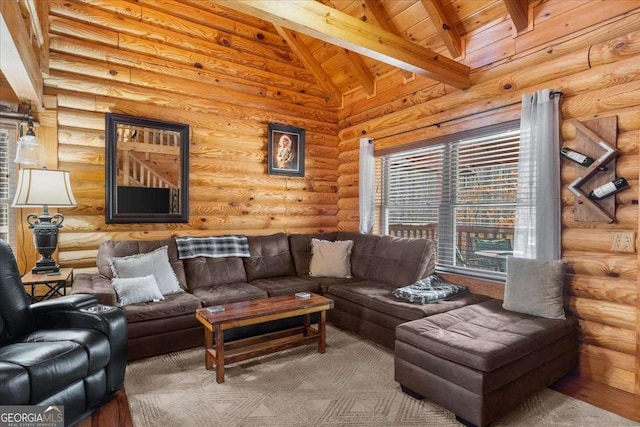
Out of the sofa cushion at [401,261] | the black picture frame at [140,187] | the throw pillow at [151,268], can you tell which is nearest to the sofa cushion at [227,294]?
the throw pillow at [151,268]

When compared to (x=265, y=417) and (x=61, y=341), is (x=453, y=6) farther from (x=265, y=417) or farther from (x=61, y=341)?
(x=61, y=341)

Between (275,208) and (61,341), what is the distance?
2959mm

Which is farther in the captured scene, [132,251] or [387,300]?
[132,251]

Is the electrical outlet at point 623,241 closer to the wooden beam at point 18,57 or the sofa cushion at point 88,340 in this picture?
the sofa cushion at point 88,340

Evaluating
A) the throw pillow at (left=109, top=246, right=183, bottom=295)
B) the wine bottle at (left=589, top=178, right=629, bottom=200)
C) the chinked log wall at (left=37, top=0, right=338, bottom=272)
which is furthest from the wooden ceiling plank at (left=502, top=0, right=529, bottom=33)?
the throw pillow at (left=109, top=246, right=183, bottom=295)

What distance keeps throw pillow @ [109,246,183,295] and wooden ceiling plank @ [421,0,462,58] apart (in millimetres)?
3441

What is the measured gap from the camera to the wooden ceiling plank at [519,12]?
9.80ft

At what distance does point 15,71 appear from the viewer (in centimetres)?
253

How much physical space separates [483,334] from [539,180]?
1.38 meters

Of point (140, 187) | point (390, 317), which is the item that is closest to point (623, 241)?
point (390, 317)

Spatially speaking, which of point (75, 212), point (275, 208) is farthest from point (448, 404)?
point (75, 212)

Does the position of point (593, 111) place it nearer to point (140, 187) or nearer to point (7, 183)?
point (140, 187)

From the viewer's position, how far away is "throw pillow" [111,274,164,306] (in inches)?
116

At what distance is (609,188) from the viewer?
2.53m
